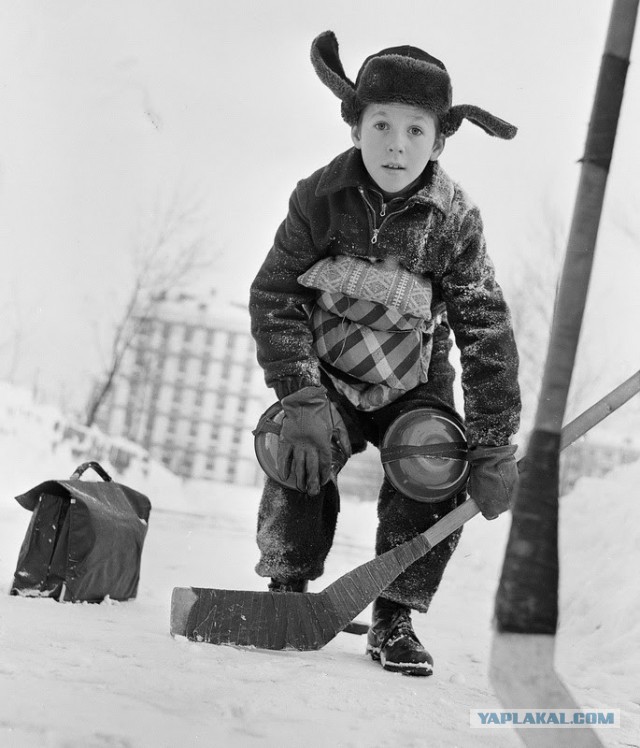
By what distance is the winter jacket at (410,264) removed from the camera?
1625mm

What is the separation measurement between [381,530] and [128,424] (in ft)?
41.7

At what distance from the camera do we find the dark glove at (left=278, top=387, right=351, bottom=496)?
62.7 inches

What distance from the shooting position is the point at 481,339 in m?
1.66

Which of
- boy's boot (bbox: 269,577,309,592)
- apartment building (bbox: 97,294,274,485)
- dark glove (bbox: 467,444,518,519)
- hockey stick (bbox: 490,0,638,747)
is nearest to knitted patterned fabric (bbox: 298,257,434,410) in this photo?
dark glove (bbox: 467,444,518,519)

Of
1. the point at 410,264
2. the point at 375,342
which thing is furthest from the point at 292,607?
the point at 410,264

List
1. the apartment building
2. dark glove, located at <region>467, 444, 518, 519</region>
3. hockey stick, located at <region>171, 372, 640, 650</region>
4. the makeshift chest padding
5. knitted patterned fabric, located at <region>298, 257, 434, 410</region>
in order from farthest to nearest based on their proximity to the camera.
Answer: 1. the apartment building
2. the makeshift chest padding
3. knitted patterned fabric, located at <region>298, 257, 434, 410</region>
4. dark glove, located at <region>467, 444, 518, 519</region>
5. hockey stick, located at <region>171, 372, 640, 650</region>

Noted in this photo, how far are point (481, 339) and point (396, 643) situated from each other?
0.57 metres

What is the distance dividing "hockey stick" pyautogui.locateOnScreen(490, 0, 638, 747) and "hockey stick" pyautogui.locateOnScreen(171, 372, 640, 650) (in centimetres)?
84

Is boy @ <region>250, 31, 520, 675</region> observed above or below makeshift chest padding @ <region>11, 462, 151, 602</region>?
above

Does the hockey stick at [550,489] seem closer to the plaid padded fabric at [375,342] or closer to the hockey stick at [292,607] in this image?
the hockey stick at [292,607]

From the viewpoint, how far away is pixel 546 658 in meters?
0.53

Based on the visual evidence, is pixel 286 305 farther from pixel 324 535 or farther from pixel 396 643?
pixel 396 643

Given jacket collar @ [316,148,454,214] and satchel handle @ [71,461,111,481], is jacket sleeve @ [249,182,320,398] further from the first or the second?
satchel handle @ [71,461,111,481]

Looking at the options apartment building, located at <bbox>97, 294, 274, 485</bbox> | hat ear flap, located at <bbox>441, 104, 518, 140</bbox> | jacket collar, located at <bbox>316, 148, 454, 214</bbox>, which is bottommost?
apartment building, located at <bbox>97, 294, 274, 485</bbox>
